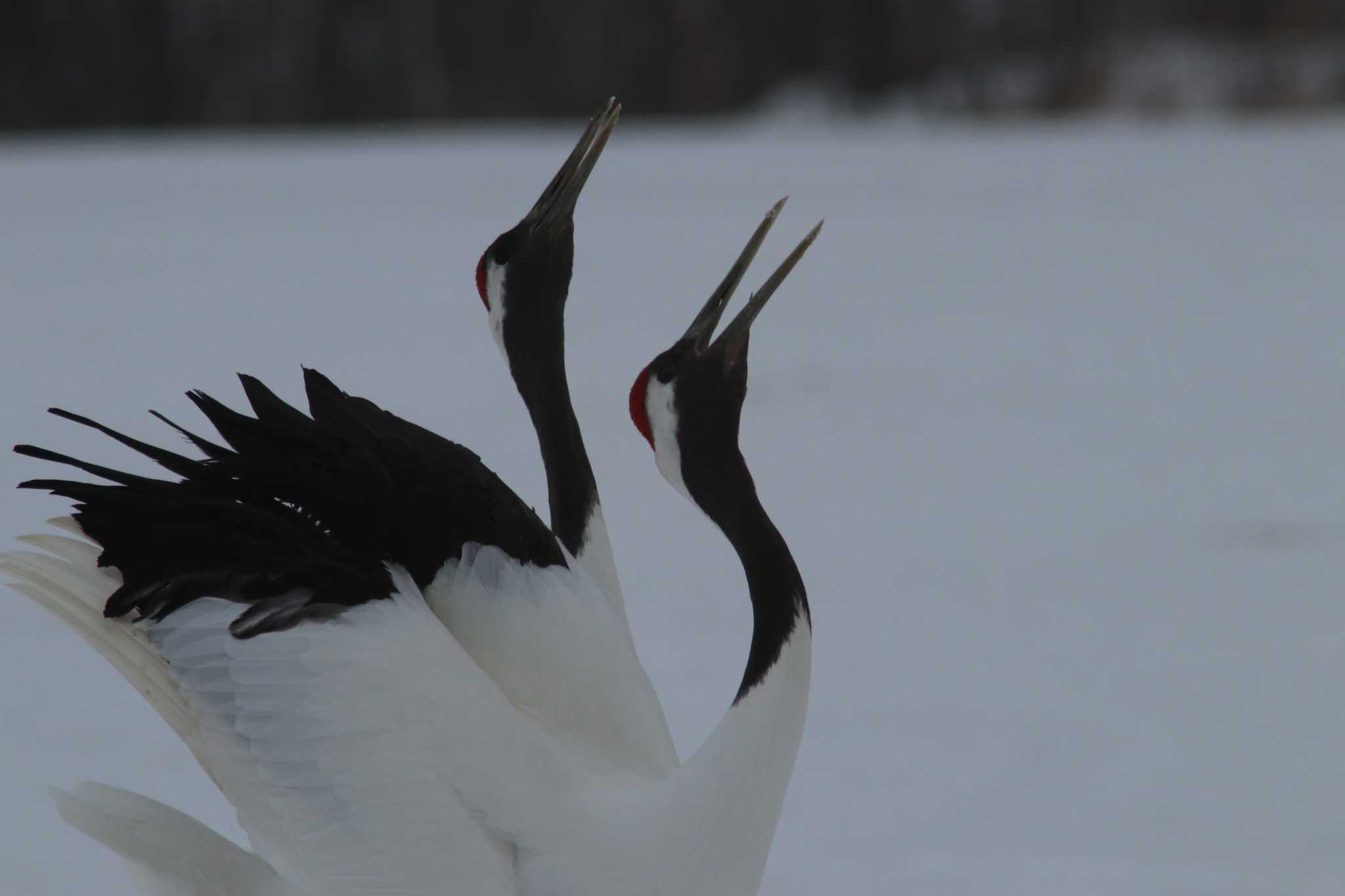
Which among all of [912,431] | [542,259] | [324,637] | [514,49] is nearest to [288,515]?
[324,637]

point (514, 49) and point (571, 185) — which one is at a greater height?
point (514, 49)

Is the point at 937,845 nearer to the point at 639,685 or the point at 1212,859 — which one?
the point at 1212,859

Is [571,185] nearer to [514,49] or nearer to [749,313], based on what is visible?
[749,313]

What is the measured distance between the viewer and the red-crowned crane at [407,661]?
6.05 feet

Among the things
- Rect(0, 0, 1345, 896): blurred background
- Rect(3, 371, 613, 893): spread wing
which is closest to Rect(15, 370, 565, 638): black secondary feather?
Rect(3, 371, 613, 893): spread wing

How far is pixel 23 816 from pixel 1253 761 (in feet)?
6.99

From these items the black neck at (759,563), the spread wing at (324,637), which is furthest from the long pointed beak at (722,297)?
the spread wing at (324,637)

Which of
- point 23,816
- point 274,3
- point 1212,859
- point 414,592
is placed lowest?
point 1212,859

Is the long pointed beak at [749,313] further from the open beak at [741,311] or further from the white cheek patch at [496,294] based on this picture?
the white cheek patch at [496,294]

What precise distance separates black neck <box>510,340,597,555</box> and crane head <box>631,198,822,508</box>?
0.38 metres

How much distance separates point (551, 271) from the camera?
236 centimetres

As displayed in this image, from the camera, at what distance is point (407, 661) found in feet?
6.08

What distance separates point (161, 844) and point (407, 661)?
430 millimetres

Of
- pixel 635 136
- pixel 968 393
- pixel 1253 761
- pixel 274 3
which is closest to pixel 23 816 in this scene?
pixel 1253 761
